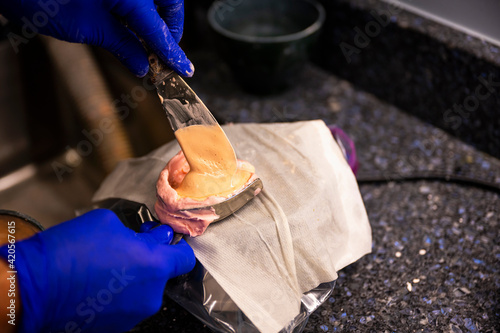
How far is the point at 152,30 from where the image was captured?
2.21 feet

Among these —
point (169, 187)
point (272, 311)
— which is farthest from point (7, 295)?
point (272, 311)

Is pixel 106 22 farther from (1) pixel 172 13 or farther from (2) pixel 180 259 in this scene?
(2) pixel 180 259

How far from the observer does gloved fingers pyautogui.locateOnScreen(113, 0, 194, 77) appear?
2.17ft

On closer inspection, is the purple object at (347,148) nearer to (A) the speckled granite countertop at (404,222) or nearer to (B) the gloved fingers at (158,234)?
(A) the speckled granite countertop at (404,222)

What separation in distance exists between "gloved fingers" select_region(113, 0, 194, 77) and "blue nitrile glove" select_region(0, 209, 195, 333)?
28cm

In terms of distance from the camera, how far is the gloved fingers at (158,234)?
2.16 feet

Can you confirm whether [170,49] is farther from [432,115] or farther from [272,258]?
[432,115]

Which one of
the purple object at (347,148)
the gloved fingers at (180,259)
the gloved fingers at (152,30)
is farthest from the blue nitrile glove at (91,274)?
the purple object at (347,148)

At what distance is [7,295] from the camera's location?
556 mm

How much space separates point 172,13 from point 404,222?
0.66 meters

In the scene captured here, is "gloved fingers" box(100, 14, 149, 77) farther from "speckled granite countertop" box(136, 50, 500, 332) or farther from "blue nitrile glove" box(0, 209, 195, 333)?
"speckled granite countertop" box(136, 50, 500, 332)

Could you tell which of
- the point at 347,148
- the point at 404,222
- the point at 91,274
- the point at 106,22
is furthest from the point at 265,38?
the point at 91,274

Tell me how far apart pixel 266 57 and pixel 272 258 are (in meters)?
0.63

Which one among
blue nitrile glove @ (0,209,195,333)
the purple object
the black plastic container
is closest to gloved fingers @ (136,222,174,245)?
blue nitrile glove @ (0,209,195,333)
